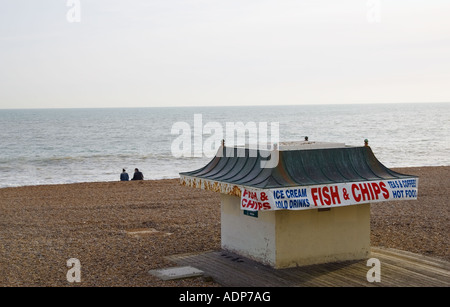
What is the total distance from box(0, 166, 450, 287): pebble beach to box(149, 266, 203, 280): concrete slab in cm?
15

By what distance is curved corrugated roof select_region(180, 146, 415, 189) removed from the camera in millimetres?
11703

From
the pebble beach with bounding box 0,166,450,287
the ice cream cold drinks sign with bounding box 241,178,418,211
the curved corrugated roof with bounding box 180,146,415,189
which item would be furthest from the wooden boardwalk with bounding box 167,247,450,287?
the curved corrugated roof with bounding box 180,146,415,189

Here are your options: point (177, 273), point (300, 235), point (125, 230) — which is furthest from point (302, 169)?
point (125, 230)

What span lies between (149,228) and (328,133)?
79.4 metres

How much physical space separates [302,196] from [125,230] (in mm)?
7176

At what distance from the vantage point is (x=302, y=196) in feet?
37.1

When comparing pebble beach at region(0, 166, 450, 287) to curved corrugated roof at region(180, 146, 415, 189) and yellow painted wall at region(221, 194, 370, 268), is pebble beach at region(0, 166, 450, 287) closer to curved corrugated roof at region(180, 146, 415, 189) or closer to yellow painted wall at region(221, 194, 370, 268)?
yellow painted wall at region(221, 194, 370, 268)

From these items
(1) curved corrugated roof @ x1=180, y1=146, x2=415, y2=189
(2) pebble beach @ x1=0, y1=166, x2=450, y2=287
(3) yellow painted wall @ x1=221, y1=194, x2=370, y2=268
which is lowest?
(2) pebble beach @ x1=0, y1=166, x2=450, y2=287

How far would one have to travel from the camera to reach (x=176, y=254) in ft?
45.4

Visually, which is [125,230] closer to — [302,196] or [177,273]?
[177,273]

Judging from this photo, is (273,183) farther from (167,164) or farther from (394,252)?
(167,164)

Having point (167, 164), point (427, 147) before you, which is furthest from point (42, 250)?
point (427, 147)

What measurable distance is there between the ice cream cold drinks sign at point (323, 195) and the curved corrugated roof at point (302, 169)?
0.15m
